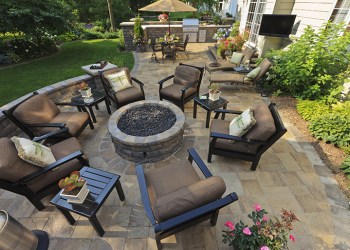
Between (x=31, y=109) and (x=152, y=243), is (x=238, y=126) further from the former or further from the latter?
(x=31, y=109)

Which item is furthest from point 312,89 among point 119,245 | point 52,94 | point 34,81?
point 34,81

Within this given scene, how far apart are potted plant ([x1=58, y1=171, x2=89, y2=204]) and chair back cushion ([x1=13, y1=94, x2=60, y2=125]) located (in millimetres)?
2161

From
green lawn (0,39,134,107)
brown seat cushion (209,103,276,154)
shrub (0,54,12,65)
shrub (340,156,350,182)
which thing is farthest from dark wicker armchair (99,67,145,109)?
shrub (0,54,12,65)

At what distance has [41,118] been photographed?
3.60m

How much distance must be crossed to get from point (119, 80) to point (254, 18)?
6.89 meters

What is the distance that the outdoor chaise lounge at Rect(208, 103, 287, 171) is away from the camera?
2718mm

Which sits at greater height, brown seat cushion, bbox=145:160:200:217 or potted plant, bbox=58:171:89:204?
potted plant, bbox=58:171:89:204

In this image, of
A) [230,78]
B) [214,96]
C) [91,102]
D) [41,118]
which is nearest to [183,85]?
[214,96]

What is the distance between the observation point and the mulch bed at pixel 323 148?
10.1 feet

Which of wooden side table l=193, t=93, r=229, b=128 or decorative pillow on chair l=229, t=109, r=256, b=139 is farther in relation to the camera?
wooden side table l=193, t=93, r=229, b=128

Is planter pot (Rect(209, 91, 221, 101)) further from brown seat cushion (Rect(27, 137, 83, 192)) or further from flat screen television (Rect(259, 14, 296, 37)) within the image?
flat screen television (Rect(259, 14, 296, 37))

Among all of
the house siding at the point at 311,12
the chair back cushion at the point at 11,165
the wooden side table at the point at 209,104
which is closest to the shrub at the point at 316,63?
the house siding at the point at 311,12

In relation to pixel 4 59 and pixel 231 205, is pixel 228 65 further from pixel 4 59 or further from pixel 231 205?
pixel 4 59

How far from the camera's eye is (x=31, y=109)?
3479 mm
